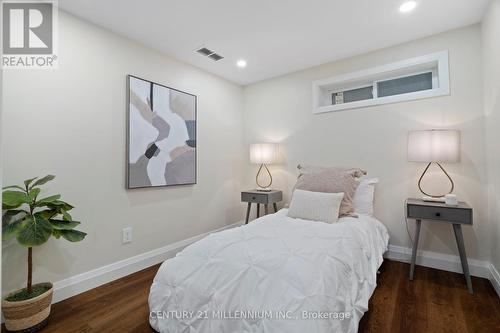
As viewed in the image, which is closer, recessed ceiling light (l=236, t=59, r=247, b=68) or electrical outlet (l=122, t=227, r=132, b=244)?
electrical outlet (l=122, t=227, r=132, b=244)

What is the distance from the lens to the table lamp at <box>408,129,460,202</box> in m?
2.29

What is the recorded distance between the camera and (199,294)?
1.45 metres

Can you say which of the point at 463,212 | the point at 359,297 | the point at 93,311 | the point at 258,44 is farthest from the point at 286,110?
the point at 93,311

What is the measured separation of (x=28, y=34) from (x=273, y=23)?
6.67 feet

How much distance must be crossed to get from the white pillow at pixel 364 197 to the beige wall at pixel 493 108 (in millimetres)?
953

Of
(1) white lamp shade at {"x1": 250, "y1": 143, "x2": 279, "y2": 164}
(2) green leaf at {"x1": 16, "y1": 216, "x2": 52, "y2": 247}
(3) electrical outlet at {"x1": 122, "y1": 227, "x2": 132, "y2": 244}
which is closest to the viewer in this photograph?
(2) green leaf at {"x1": 16, "y1": 216, "x2": 52, "y2": 247}

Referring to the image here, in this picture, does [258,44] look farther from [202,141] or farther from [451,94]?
[451,94]

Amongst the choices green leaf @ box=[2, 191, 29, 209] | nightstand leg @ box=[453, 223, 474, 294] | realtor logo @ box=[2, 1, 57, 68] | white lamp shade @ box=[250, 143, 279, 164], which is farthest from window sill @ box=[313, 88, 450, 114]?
green leaf @ box=[2, 191, 29, 209]

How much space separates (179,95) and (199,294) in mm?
2346

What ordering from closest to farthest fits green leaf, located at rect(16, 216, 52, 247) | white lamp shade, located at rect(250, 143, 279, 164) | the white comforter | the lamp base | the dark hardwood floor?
the white comforter → green leaf, located at rect(16, 216, 52, 247) → the dark hardwood floor → the lamp base → white lamp shade, located at rect(250, 143, 279, 164)

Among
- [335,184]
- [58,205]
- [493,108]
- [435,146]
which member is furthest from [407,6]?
[58,205]

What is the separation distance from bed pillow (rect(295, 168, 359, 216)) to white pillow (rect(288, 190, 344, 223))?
14 cm

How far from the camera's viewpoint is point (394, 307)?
6.38 feet

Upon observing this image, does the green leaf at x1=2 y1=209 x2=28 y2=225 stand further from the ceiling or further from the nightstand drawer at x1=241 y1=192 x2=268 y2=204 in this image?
the nightstand drawer at x1=241 y1=192 x2=268 y2=204
